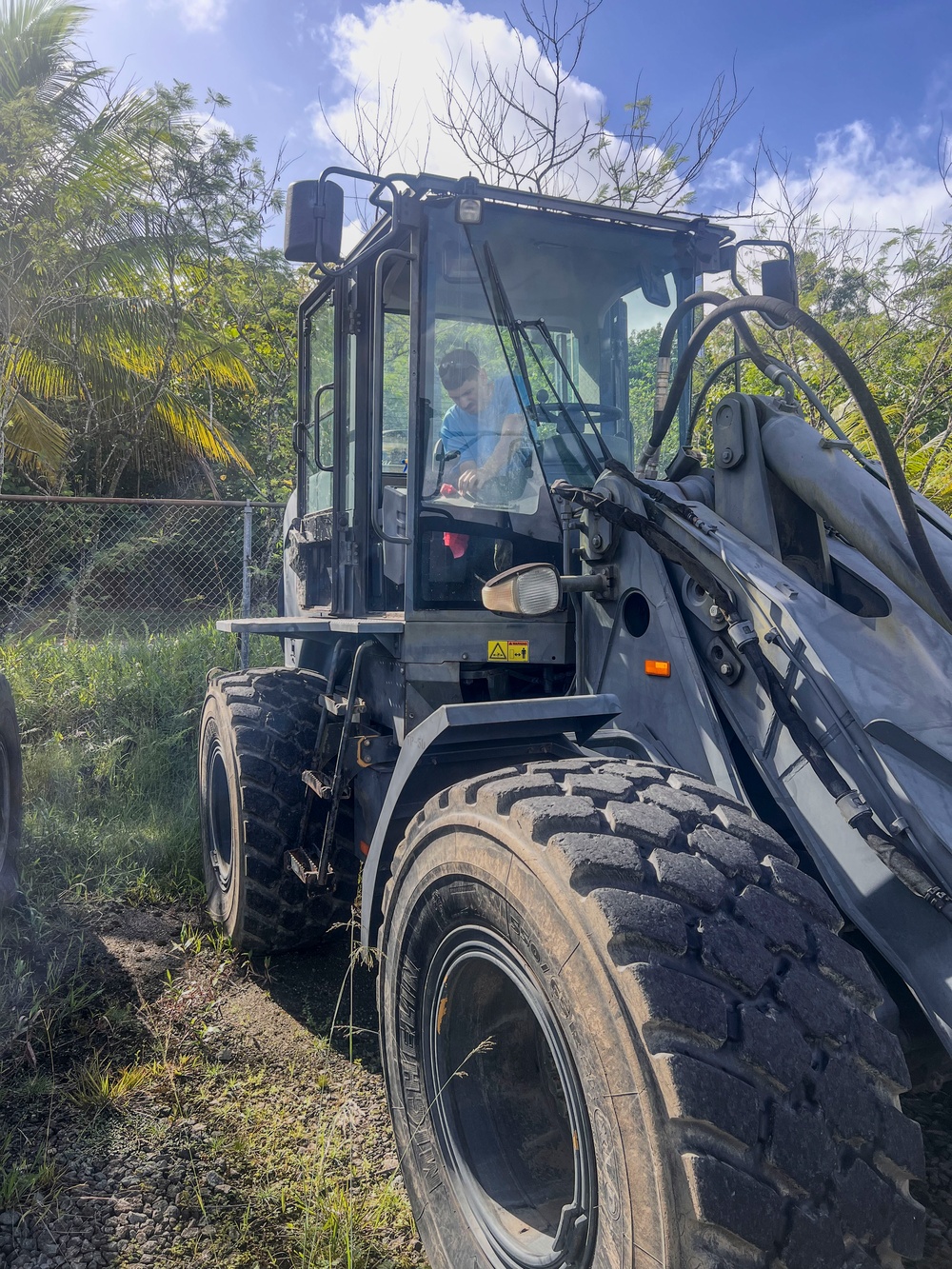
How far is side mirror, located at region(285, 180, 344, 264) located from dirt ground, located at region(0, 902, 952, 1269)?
7.58ft

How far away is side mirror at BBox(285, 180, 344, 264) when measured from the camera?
3.06 metres

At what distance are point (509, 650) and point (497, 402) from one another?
0.86m

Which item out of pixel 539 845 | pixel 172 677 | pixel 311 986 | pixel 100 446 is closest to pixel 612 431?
pixel 539 845

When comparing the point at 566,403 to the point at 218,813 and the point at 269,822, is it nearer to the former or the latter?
the point at 269,822

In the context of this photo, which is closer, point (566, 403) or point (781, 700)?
point (781, 700)

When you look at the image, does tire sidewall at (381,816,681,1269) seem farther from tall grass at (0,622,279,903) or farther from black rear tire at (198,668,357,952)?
tall grass at (0,622,279,903)

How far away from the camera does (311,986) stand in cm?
392

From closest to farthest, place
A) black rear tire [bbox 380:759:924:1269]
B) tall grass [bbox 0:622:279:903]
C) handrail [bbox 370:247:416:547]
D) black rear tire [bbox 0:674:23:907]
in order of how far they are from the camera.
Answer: black rear tire [bbox 380:759:924:1269] → handrail [bbox 370:247:416:547] → black rear tire [bbox 0:674:23:907] → tall grass [bbox 0:622:279:903]

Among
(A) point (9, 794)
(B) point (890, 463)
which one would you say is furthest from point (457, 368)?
(A) point (9, 794)

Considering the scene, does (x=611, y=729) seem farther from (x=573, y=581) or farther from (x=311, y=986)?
(x=311, y=986)

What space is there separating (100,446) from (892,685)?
47.6ft

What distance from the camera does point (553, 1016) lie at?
1762 millimetres

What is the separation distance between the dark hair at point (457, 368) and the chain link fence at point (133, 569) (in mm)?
5189

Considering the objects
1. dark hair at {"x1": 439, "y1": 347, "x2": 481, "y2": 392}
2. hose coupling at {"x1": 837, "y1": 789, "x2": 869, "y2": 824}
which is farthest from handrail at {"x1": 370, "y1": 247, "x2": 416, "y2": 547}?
hose coupling at {"x1": 837, "y1": 789, "x2": 869, "y2": 824}
